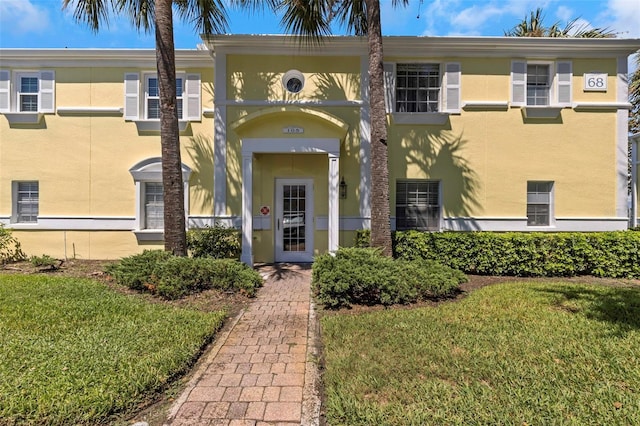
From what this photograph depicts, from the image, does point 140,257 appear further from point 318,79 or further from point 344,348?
point 318,79

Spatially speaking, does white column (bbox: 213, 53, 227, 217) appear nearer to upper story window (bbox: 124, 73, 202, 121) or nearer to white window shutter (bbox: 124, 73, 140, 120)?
upper story window (bbox: 124, 73, 202, 121)

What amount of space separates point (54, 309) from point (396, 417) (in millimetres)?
5558

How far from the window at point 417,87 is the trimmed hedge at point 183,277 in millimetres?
6554

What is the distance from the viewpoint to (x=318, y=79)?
30.1 ft

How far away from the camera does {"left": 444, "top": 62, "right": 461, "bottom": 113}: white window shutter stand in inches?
366

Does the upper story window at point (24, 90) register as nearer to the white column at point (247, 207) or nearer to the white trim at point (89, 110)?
the white trim at point (89, 110)

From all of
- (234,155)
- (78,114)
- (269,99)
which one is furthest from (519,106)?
(78,114)

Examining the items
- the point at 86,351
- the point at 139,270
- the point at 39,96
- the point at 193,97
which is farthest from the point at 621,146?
the point at 39,96

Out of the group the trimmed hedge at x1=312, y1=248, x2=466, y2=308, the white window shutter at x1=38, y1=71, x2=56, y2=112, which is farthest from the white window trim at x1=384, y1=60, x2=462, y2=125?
the white window shutter at x1=38, y1=71, x2=56, y2=112

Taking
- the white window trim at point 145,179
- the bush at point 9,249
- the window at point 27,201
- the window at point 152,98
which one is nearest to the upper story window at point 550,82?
the window at point 152,98

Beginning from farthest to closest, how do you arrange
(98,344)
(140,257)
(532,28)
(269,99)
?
(532,28)
(269,99)
(140,257)
(98,344)

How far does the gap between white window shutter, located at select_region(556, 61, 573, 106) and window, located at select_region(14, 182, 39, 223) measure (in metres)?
15.7

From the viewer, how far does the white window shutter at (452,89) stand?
9.30 metres

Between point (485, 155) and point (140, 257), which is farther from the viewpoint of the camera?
point (485, 155)
